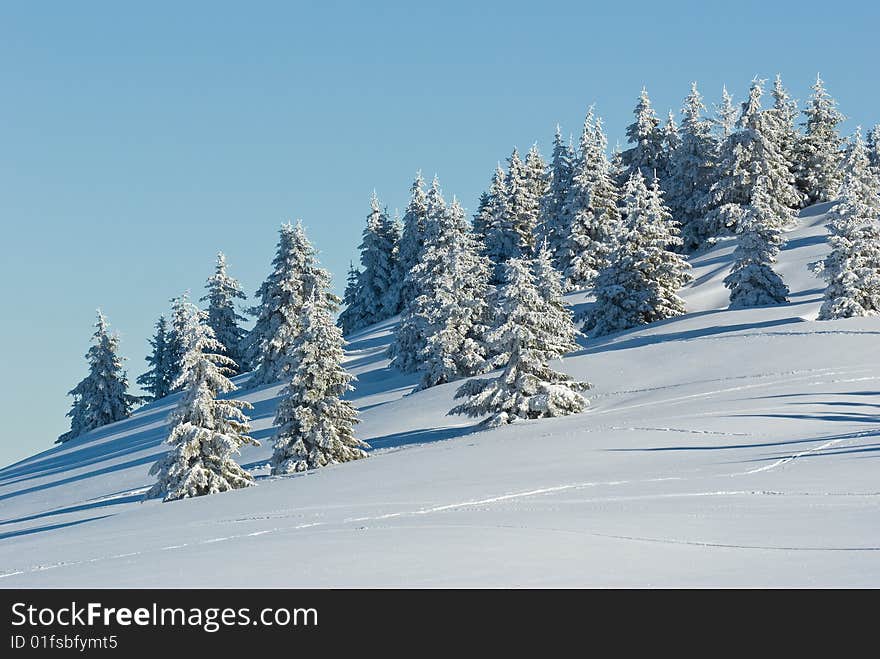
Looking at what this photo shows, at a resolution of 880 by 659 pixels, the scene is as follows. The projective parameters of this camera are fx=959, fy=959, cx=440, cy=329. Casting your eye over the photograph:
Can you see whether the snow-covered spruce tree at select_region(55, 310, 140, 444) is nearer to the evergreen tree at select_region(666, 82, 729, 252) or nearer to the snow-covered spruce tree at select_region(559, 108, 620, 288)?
the snow-covered spruce tree at select_region(559, 108, 620, 288)

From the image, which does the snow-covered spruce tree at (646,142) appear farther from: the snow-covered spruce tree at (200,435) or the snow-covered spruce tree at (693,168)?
the snow-covered spruce tree at (200,435)

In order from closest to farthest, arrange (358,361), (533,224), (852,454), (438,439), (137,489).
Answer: (852,454) → (438,439) → (137,489) → (358,361) → (533,224)

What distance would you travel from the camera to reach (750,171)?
236ft

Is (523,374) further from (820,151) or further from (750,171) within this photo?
(820,151)

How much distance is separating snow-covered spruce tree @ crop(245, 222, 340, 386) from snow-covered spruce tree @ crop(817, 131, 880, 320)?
99.7 feet

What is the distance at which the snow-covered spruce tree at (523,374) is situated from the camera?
103ft

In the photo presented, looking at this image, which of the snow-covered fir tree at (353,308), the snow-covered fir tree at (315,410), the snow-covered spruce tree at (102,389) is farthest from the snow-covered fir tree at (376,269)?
the snow-covered fir tree at (315,410)

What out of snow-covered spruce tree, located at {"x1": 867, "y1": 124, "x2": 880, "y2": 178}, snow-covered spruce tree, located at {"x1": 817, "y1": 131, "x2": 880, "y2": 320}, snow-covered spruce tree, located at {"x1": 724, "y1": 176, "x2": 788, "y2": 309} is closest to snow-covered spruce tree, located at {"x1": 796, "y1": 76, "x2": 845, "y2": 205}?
snow-covered spruce tree, located at {"x1": 867, "y1": 124, "x2": 880, "y2": 178}

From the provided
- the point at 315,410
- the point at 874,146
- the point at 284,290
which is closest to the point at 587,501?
the point at 315,410

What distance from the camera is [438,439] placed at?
3159cm

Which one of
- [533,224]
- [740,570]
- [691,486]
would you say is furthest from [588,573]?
[533,224]

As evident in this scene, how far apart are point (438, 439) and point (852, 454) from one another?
54.6ft

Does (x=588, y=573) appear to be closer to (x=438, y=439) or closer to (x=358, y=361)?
(x=438, y=439)

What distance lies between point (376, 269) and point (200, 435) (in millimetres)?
57950
